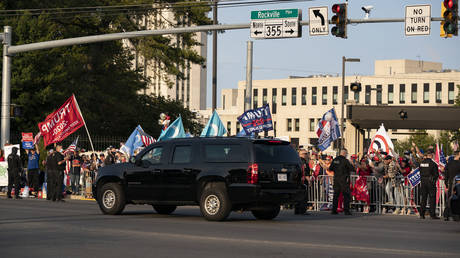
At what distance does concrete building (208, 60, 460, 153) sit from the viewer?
12688 cm

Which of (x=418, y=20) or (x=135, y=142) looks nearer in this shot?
(x=418, y=20)

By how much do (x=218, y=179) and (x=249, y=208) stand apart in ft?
2.96

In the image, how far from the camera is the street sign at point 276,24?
81.8 ft

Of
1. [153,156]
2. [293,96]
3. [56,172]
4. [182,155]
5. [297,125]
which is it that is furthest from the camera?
[293,96]

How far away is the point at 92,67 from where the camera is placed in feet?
171

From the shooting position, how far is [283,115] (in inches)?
5566

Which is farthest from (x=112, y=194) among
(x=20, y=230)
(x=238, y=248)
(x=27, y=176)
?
(x=27, y=176)

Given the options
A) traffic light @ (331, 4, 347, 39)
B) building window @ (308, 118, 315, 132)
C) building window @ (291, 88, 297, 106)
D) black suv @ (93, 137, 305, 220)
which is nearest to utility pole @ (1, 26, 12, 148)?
black suv @ (93, 137, 305, 220)

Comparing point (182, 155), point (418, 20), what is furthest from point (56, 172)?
point (418, 20)

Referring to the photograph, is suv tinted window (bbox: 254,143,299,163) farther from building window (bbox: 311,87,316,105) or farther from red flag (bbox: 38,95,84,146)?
building window (bbox: 311,87,316,105)

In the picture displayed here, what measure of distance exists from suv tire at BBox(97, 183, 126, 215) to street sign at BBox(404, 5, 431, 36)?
9.57 metres

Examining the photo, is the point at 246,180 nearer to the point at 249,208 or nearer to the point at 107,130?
the point at 249,208

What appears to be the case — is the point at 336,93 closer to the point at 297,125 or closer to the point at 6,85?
the point at 297,125

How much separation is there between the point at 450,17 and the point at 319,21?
156 inches
